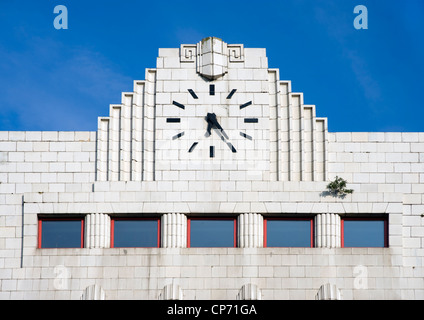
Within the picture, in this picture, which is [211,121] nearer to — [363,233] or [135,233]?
[135,233]

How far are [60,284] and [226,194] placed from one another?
23.6 feet

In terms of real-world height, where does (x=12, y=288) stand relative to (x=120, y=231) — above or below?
below

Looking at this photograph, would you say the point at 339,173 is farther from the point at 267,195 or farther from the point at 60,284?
the point at 60,284

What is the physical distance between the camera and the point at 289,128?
118 feet

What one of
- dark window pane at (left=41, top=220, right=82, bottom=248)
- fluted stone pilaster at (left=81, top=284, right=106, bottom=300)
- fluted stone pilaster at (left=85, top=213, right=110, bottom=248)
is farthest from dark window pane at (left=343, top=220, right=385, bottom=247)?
dark window pane at (left=41, top=220, right=82, bottom=248)

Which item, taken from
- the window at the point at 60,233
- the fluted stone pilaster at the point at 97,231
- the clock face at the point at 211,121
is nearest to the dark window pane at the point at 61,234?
the window at the point at 60,233

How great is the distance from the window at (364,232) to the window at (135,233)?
7.35 meters

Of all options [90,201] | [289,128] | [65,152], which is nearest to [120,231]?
[90,201]

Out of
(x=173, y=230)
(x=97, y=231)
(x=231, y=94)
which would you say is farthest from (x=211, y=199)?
(x=97, y=231)

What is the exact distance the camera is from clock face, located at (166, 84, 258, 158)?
35.7m

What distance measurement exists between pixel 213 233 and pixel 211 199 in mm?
1361

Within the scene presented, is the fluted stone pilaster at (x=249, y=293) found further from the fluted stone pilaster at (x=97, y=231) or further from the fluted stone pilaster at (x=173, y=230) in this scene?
the fluted stone pilaster at (x=97, y=231)
